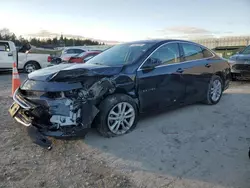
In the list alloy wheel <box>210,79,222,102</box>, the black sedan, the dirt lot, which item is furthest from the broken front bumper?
Result: alloy wheel <box>210,79,222,102</box>

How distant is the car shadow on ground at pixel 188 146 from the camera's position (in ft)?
9.44

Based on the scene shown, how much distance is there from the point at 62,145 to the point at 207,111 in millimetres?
3160

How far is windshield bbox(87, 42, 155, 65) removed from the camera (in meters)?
4.22

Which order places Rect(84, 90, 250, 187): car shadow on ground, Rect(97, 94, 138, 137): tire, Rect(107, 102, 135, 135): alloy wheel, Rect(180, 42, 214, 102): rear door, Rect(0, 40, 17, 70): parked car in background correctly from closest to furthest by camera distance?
1. Rect(84, 90, 250, 187): car shadow on ground
2. Rect(97, 94, 138, 137): tire
3. Rect(107, 102, 135, 135): alloy wheel
4. Rect(180, 42, 214, 102): rear door
5. Rect(0, 40, 17, 70): parked car in background

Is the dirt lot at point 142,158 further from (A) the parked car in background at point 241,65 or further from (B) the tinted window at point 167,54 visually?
(A) the parked car in background at point 241,65

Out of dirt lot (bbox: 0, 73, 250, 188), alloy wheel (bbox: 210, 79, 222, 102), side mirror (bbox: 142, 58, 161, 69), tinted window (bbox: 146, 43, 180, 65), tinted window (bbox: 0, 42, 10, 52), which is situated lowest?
dirt lot (bbox: 0, 73, 250, 188)

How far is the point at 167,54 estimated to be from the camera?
4.51 meters

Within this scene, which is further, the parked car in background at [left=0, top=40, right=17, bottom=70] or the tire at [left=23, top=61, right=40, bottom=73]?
the tire at [left=23, top=61, right=40, bottom=73]

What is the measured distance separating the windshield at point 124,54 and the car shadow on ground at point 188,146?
118 centimetres

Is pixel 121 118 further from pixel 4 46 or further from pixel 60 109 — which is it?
pixel 4 46

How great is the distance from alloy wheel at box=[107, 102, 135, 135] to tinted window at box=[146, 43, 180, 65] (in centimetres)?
101

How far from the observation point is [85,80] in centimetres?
349

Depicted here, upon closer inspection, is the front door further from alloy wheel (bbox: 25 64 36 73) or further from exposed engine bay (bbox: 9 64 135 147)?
alloy wheel (bbox: 25 64 36 73)

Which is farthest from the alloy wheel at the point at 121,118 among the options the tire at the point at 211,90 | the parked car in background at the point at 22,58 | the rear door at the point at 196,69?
the parked car in background at the point at 22,58
